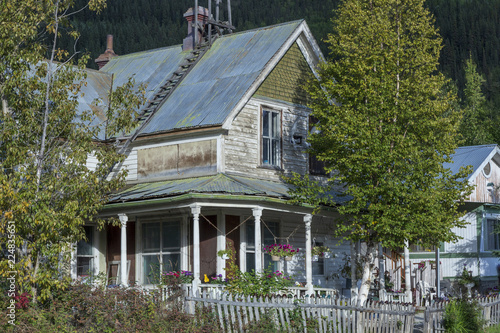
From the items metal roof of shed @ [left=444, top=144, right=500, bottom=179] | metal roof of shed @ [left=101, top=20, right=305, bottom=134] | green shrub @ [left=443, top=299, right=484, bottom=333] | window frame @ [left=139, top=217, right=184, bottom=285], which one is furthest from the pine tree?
green shrub @ [left=443, top=299, right=484, bottom=333]

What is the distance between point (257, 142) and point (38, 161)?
905 centimetres

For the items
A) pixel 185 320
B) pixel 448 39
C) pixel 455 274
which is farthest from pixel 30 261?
pixel 448 39

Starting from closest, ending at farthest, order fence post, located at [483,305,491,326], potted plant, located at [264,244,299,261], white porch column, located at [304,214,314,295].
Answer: fence post, located at [483,305,491,326]
potted plant, located at [264,244,299,261]
white porch column, located at [304,214,314,295]

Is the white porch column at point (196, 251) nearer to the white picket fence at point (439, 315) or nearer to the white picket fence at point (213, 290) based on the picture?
the white picket fence at point (213, 290)

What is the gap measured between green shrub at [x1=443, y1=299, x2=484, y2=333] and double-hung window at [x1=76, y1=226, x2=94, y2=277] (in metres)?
12.2

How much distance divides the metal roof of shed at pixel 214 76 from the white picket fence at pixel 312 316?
7.21 m

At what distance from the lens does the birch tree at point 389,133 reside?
20.5 meters

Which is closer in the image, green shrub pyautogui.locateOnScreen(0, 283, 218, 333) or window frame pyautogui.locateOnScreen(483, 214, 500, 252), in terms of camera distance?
green shrub pyautogui.locateOnScreen(0, 283, 218, 333)

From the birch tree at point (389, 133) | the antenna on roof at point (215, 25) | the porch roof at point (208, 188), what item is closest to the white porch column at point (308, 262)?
the birch tree at point (389, 133)

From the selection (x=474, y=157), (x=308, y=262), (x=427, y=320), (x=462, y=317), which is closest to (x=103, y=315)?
(x=427, y=320)

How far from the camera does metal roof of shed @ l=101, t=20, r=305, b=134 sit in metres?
23.4

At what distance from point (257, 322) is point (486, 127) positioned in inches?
1701

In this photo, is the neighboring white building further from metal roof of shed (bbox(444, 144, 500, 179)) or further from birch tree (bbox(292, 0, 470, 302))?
birch tree (bbox(292, 0, 470, 302))

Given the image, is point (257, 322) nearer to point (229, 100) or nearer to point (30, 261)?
point (30, 261)
